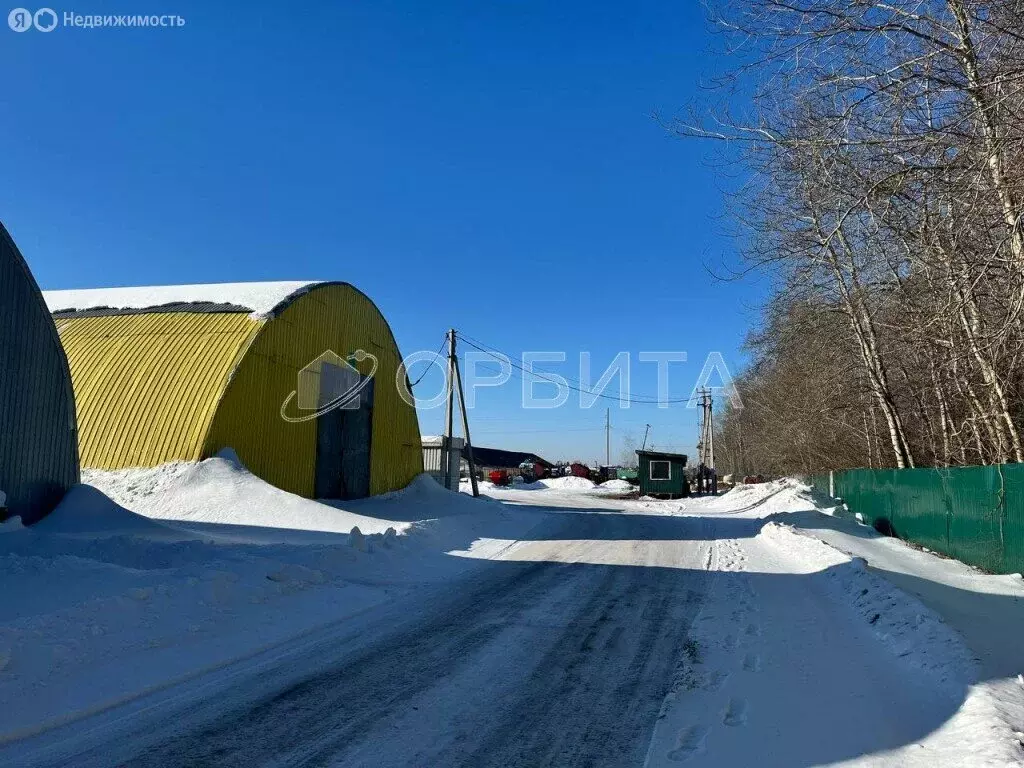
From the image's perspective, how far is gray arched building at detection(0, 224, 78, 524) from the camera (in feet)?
39.9

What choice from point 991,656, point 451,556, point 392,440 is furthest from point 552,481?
point 991,656

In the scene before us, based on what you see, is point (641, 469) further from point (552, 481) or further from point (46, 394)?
point (46, 394)

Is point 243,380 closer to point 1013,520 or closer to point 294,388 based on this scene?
point 294,388

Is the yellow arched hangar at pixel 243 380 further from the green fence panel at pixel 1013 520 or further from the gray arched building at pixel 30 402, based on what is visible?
the green fence panel at pixel 1013 520

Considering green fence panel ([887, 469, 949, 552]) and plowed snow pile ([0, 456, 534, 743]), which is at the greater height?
green fence panel ([887, 469, 949, 552])

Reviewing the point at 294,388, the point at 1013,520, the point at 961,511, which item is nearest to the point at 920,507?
the point at 961,511

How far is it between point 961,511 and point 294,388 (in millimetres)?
16447

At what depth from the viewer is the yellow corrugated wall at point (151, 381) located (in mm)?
17281

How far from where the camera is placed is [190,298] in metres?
21.9

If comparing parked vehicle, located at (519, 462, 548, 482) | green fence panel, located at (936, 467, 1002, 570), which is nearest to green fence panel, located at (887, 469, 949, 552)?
green fence panel, located at (936, 467, 1002, 570)

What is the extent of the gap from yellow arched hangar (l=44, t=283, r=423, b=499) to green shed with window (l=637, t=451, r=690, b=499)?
22.3 meters

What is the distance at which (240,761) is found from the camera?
13.7ft

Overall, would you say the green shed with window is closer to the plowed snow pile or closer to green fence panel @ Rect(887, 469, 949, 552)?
green fence panel @ Rect(887, 469, 949, 552)

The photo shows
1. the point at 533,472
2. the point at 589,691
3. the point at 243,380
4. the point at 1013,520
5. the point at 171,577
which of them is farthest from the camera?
the point at 533,472
